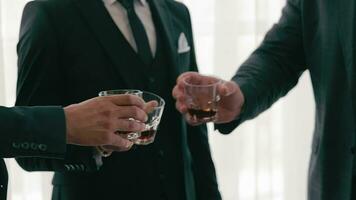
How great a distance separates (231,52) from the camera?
103 inches

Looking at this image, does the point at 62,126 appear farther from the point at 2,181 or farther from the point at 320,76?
the point at 320,76

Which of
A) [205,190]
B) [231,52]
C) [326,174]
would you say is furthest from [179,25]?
[231,52]

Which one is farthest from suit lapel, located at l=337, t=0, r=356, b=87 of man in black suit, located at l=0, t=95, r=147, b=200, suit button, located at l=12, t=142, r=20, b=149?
suit button, located at l=12, t=142, r=20, b=149

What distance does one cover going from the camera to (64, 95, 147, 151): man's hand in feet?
3.86

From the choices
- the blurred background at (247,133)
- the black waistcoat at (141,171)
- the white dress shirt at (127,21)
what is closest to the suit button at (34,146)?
the black waistcoat at (141,171)

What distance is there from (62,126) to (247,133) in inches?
66.7

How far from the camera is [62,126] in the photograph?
116 cm

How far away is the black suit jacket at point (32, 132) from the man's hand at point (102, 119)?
27mm

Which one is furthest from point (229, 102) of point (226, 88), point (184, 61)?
point (184, 61)

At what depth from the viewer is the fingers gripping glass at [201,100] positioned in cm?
138

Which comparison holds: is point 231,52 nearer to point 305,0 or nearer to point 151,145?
point 305,0

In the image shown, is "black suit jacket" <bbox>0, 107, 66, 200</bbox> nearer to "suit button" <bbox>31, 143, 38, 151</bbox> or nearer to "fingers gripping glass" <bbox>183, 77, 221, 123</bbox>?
"suit button" <bbox>31, 143, 38, 151</bbox>

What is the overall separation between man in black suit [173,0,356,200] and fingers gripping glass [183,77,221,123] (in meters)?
0.03

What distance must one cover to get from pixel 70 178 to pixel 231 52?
1.32 m
